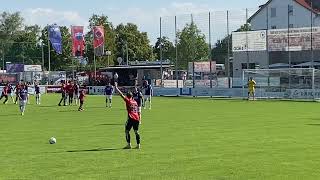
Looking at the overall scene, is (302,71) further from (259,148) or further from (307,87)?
(259,148)

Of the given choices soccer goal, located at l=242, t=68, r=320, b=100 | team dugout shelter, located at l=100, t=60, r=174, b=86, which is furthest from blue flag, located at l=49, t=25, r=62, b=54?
soccer goal, located at l=242, t=68, r=320, b=100

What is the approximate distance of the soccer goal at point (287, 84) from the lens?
52531mm

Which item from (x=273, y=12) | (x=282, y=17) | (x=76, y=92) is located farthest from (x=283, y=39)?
(x=282, y=17)

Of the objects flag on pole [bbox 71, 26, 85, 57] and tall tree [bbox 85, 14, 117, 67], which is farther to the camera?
tall tree [bbox 85, 14, 117, 67]

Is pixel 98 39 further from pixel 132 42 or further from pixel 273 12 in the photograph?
pixel 132 42

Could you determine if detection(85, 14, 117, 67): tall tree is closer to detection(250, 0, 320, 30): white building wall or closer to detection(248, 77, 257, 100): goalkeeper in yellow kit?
detection(250, 0, 320, 30): white building wall

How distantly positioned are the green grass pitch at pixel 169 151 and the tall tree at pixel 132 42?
97081 millimetres

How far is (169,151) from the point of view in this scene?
1753cm

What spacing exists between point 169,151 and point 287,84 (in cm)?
3898

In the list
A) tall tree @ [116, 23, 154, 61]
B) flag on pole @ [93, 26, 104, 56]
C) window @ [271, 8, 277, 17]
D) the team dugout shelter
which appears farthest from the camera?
tall tree @ [116, 23, 154, 61]

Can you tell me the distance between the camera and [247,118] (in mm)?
30531

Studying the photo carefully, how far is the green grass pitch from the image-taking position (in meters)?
13.8

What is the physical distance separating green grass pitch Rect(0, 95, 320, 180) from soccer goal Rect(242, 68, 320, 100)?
2531cm

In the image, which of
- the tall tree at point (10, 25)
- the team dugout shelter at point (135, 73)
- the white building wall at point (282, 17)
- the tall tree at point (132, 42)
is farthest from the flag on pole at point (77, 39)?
the tall tree at point (10, 25)
